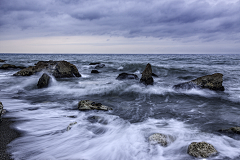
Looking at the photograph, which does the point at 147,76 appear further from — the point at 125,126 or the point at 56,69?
the point at 56,69

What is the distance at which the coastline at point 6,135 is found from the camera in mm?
2230

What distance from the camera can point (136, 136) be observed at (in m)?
2.99

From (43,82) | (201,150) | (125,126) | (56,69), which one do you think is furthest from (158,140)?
(56,69)

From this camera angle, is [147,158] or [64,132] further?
[64,132]

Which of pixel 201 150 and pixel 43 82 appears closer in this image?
pixel 201 150

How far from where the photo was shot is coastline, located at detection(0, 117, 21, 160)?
2.23 meters

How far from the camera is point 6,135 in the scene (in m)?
2.78

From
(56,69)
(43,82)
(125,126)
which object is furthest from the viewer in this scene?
(56,69)

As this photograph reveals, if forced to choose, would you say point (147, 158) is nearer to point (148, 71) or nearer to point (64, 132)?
point (64, 132)

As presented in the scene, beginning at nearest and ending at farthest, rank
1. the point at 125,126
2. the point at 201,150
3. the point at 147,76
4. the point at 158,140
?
the point at 201,150, the point at 158,140, the point at 125,126, the point at 147,76

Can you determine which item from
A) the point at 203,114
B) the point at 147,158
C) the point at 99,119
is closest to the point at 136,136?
the point at 147,158

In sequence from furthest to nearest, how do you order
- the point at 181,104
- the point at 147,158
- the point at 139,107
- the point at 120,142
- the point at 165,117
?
the point at 181,104
the point at 139,107
the point at 165,117
the point at 120,142
the point at 147,158

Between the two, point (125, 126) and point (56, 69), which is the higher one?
point (56, 69)

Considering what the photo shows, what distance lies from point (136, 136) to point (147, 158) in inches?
25.8
